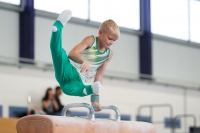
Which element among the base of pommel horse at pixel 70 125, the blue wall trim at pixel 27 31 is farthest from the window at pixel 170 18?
the base of pommel horse at pixel 70 125

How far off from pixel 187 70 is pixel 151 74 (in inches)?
75.8

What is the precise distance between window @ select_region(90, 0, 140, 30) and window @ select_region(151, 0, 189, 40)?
758mm

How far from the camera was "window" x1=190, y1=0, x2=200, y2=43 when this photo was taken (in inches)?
692

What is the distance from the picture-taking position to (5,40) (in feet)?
41.4

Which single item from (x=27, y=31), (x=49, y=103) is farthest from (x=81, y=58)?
(x=27, y=31)

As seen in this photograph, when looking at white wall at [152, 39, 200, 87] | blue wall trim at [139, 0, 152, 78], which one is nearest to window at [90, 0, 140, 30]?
blue wall trim at [139, 0, 152, 78]

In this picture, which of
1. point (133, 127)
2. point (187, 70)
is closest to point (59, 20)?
point (133, 127)

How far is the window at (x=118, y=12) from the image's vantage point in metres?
14.8

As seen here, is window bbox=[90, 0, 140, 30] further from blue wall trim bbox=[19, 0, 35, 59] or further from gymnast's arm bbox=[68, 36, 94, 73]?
gymnast's arm bbox=[68, 36, 94, 73]

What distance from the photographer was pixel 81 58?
5312mm

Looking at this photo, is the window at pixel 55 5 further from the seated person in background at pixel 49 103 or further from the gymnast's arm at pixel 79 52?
the gymnast's arm at pixel 79 52

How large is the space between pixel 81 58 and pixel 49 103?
24.7ft

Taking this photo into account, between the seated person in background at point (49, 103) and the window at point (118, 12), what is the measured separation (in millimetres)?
3233

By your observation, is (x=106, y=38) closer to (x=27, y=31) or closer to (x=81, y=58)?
(x=81, y=58)
